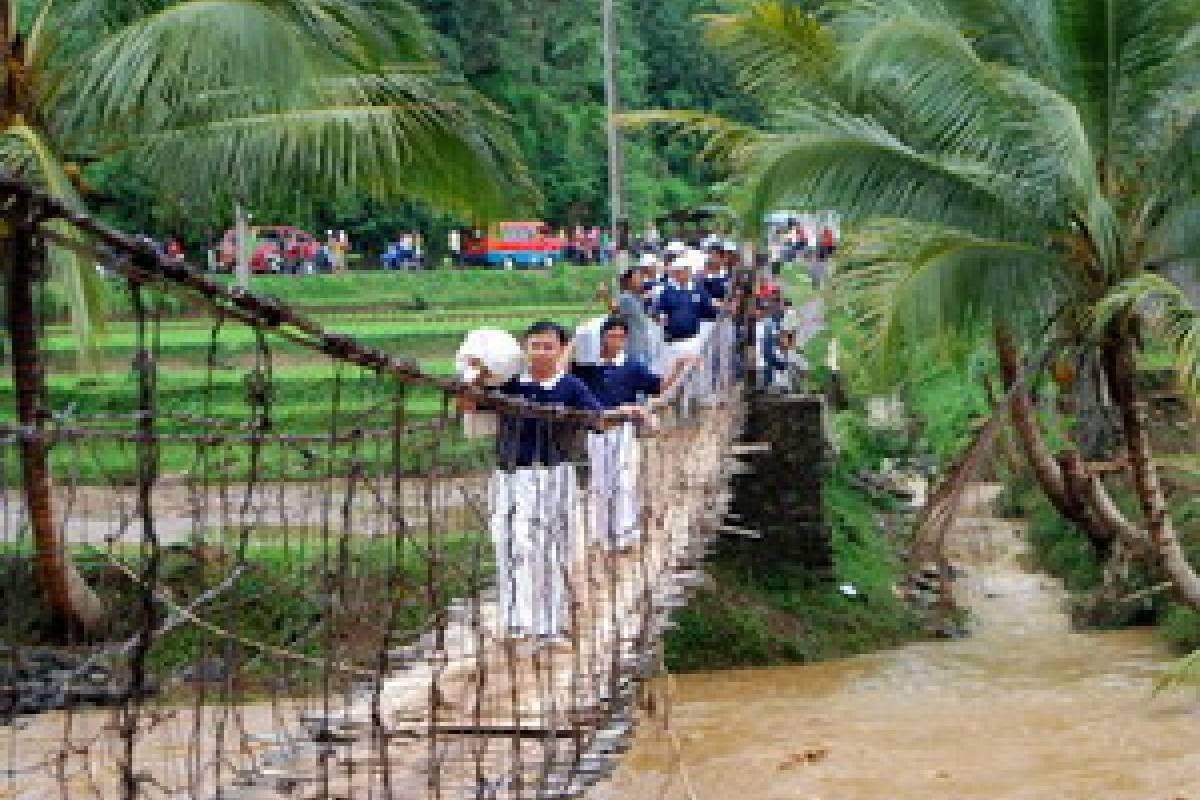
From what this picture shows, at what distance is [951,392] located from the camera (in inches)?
602

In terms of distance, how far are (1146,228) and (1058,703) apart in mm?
3363

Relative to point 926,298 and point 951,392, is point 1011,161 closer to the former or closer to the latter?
point 926,298

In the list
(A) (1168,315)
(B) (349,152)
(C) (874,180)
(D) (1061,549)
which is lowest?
(D) (1061,549)

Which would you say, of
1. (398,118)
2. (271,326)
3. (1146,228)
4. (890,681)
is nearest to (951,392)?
(890,681)

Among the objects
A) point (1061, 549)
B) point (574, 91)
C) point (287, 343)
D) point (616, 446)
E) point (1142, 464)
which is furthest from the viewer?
point (574, 91)

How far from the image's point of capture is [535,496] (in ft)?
17.9

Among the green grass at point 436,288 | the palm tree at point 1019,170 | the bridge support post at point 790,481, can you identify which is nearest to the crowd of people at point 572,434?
the palm tree at point 1019,170

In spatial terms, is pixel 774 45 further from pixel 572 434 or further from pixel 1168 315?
pixel 572 434

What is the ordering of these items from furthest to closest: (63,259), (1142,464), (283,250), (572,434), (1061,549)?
(283,250)
(1061,549)
(1142,464)
(63,259)
(572,434)

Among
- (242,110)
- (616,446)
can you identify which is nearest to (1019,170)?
(616,446)

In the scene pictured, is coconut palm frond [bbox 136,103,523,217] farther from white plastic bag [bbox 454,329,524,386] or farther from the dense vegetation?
the dense vegetation

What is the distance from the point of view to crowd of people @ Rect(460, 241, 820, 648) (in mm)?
5438

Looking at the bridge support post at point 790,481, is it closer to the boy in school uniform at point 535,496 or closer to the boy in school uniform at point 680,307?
the boy in school uniform at point 680,307

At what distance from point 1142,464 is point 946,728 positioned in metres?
2.26
